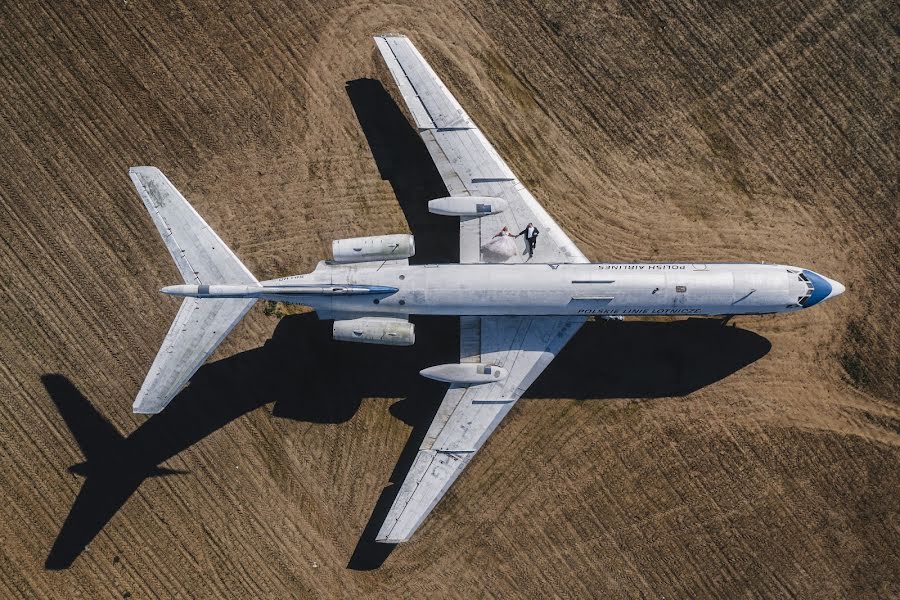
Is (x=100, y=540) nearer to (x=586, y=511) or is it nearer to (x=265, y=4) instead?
(x=586, y=511)

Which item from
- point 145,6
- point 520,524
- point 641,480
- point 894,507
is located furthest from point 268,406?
point 894,507

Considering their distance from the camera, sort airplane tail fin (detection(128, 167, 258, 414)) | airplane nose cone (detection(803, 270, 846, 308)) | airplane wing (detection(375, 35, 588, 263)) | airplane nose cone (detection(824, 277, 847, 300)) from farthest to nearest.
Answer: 1. airplane wing (detection(375, 35, 588, 263))
2. airplane nose cone (detection(824, 277, 847, 300))
3. airplane nose cone (detection(803, 270, 846, 308))
4. airplane tail fin (detection(128, 167, 258, 414))

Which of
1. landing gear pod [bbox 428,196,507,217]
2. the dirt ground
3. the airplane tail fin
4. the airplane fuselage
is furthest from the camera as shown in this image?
the dirt ground

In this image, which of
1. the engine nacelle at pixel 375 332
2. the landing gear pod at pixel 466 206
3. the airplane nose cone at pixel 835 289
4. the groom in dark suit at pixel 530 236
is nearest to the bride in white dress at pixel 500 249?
the groom in dark suit at pixel 530 236

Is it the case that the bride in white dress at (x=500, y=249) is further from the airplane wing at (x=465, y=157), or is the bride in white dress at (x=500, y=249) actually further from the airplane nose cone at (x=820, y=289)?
the airplane nose cone at (x=820, y=289)

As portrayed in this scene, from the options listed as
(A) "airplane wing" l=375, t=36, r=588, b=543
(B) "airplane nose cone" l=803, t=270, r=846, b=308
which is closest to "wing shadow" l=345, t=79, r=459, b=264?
(A) "airplane wing" l=375, t=36, r=588, b=543

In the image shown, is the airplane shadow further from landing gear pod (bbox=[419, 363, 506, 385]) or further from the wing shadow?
the wing shadow
